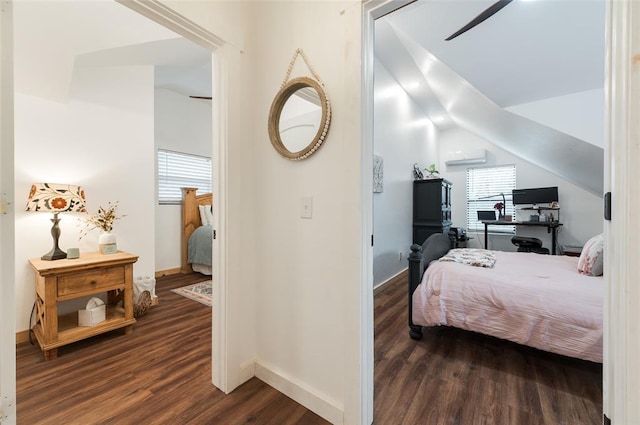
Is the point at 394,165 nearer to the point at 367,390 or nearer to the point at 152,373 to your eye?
the point at 367,390

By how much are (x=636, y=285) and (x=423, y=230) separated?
13.2ft

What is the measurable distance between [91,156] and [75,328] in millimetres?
1541

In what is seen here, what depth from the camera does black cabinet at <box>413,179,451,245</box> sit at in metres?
4.45

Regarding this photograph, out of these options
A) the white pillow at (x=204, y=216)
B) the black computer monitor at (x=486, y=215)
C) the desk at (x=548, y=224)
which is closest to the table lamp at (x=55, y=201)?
the white pillow at (x=204, y=216)

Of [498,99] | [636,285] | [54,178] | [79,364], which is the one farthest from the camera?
[498,99]

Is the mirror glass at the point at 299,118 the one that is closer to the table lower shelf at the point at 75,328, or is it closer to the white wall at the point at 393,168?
the table lower shelf at the point at 75,328

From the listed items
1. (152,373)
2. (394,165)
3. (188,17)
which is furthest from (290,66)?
(394,165)

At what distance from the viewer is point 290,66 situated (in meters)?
1.52

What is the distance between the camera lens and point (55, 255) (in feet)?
7.00

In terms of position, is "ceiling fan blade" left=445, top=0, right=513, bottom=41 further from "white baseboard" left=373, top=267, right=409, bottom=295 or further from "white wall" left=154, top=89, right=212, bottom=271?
"white wall" left=154, top=89, right=212, bottom=271

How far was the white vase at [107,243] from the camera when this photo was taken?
7.82 feet

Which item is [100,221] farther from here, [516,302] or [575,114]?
[575,114]

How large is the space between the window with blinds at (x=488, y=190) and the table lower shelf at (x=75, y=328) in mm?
6222

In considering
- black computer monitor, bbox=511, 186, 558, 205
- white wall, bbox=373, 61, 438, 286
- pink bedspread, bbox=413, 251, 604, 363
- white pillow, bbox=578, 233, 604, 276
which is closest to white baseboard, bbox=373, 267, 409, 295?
white wall, bbox=373, 61, 438, 286
